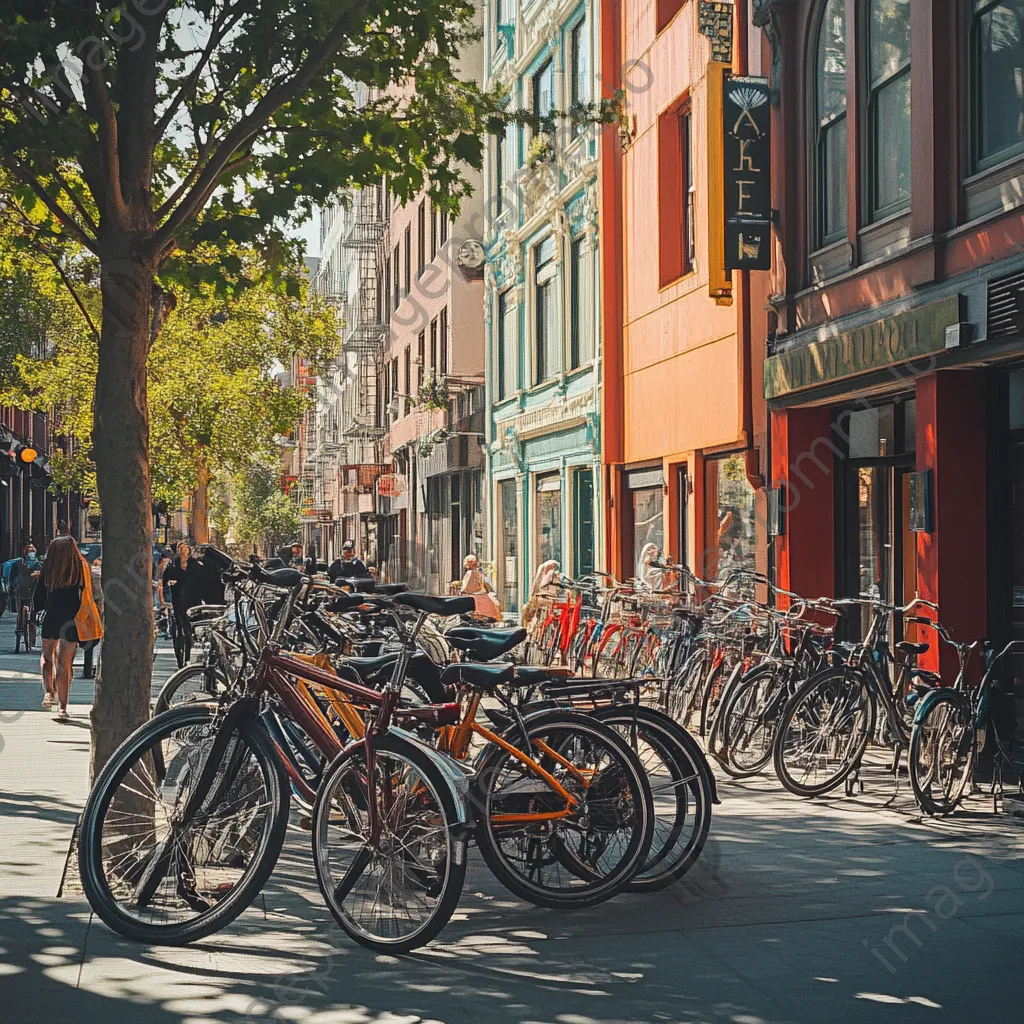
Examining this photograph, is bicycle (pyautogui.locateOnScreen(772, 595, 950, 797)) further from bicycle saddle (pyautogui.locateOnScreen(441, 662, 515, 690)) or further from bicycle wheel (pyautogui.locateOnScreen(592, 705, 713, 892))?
bicycle saddle (pyautogui.locateOnScreen(441, 662, 515, 690))

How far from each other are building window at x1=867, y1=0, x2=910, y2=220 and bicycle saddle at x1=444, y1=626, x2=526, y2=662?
7.01 meters

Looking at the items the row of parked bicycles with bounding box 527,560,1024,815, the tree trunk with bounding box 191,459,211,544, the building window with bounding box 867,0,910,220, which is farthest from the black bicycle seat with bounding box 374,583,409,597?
the tree trunk with bounding box 191,459,211,544

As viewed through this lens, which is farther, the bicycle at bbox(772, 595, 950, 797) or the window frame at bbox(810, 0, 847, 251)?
the window frame at bbox(810, 0, 847, 251)

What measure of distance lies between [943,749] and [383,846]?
4.20 m

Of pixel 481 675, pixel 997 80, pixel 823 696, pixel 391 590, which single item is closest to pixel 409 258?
pixel 997 80

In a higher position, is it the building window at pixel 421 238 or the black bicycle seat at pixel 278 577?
the building window at pixel 421 238

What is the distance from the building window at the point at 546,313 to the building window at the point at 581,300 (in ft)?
3.02

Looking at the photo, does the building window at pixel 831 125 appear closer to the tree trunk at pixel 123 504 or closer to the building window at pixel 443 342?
the tree trunk at pixel 123 504

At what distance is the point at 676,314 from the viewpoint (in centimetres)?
1850

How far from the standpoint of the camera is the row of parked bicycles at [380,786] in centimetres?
579

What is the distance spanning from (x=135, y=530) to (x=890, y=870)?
3.99 meters

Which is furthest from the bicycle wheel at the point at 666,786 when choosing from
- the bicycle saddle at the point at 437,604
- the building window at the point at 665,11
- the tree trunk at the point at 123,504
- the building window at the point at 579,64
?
the building window at the point at 579,64

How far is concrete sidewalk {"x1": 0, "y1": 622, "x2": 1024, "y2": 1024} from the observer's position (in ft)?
16.3

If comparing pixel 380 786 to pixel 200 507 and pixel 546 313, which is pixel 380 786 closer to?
pixel 546 313
